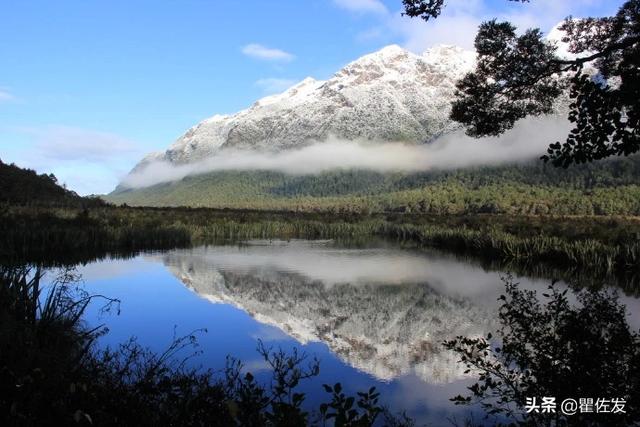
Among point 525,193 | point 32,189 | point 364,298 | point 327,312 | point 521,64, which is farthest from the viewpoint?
point 525,193

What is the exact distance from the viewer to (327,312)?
54.3ft

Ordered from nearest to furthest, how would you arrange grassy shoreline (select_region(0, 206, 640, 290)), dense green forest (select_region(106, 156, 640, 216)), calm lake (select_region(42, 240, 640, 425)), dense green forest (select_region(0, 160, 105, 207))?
1. calm lake (select_region(42, 240, 640, 425))
2. grassy shoreline (select_region(0, 206, 640, 290))
3. dense green forest (select_region(0, 160, 105, 207))
4. dense green forest (select_region(106, 156, 640, 216))

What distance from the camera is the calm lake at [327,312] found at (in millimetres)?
10289

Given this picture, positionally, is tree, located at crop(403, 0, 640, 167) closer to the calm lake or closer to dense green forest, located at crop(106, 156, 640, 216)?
the calm lake

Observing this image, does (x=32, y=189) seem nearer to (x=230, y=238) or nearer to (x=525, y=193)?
(x=230, y=238)

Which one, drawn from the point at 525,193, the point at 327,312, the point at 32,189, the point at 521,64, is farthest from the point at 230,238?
the point at 525,193

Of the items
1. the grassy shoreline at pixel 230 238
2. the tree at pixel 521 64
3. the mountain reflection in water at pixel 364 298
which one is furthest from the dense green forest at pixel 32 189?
the tree at pixel 521 64

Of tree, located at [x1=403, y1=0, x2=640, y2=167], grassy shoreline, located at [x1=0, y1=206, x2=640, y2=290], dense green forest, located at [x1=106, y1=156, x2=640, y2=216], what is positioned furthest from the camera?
dense green forest, located at [x1=106, y1=156, x2=640, y2=216]

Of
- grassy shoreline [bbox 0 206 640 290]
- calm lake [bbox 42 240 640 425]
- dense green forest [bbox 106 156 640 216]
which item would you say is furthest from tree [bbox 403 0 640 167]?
dense green forest [bbox 106 156 640 216]

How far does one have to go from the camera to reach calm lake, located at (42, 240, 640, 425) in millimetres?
10289

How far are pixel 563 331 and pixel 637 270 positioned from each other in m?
19.9

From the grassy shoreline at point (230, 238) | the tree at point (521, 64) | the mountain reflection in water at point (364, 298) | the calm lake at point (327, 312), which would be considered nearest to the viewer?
the tree at point (521, 64)

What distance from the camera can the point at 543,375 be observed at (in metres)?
6.06

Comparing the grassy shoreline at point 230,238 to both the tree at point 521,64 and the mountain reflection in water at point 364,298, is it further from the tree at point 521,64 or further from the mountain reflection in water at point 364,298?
the tree at point 521,64
